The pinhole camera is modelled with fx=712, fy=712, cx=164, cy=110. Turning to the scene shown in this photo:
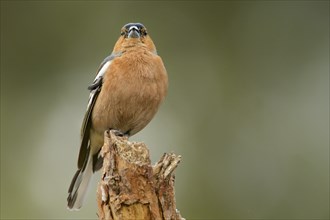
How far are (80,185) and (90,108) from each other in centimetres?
80

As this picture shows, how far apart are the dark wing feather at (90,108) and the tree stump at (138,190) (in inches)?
89.5

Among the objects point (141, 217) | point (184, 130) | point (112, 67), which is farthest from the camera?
point (184, 130)

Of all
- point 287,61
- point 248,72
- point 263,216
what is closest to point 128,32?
point 263,216

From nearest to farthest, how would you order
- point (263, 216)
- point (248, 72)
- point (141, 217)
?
point (141, 217), point (263, 216), point (248, 72)

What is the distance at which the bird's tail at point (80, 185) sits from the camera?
721cm

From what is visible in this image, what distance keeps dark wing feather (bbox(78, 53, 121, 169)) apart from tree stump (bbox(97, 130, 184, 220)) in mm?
2273

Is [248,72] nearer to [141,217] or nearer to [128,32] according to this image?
[128,32]

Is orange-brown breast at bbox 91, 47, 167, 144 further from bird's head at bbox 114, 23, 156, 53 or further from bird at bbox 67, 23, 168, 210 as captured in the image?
bird's head at bbox 114, 23, 156, 53

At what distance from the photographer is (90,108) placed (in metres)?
7.30

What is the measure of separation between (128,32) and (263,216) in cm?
359

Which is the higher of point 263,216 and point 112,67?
point 112,67

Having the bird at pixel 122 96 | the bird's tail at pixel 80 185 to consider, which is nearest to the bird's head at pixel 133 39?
the bird at pixel 122 96

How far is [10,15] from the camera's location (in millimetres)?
11742

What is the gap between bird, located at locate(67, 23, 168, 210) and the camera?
6887 mm
